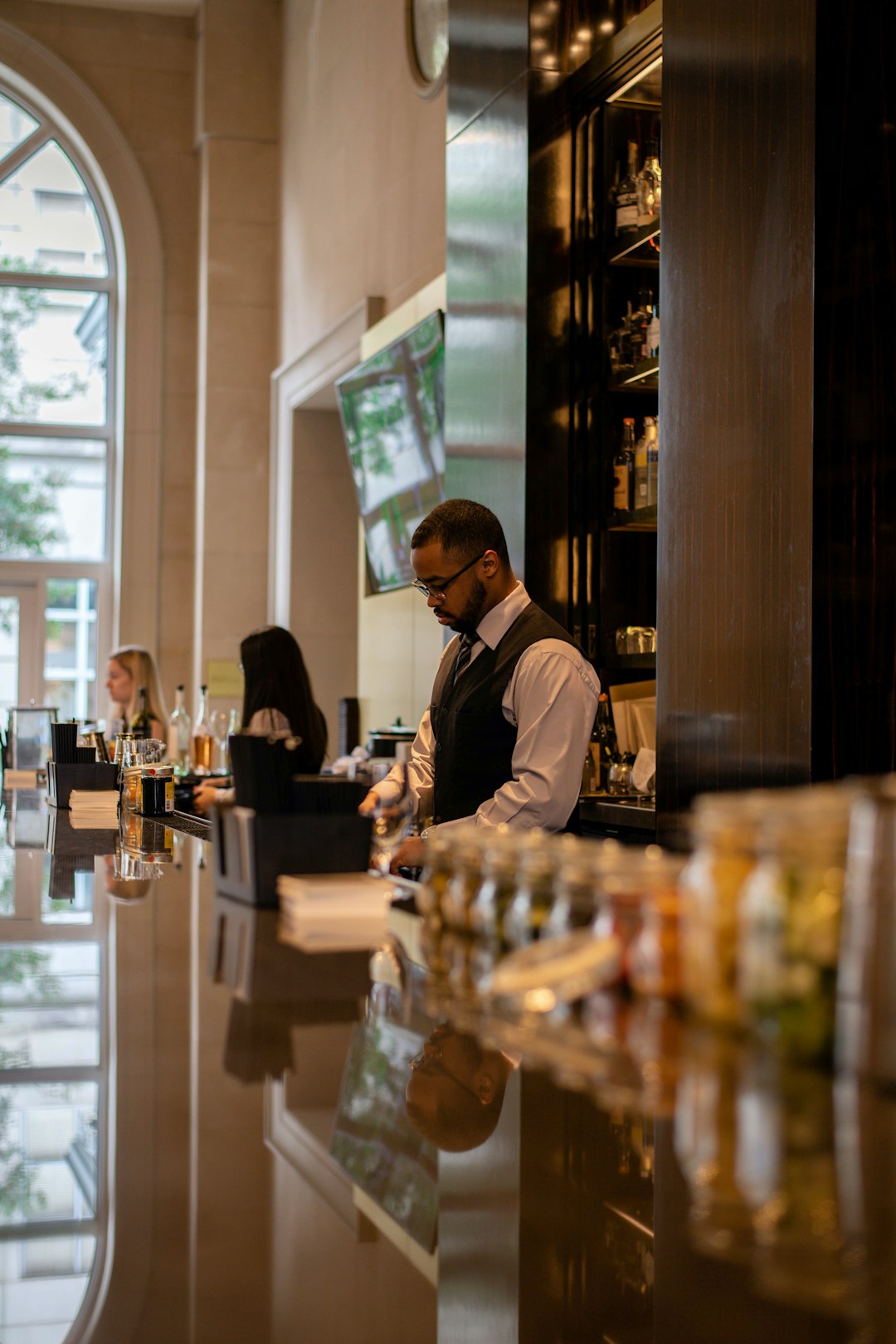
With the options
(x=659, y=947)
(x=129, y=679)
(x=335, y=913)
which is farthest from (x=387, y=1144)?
(x=129, y=679)

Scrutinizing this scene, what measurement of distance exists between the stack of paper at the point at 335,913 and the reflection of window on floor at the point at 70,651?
30.2 feet

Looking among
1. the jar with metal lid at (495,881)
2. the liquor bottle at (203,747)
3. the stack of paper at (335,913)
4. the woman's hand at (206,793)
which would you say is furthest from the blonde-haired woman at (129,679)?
the jar with metal lid at (495,881)

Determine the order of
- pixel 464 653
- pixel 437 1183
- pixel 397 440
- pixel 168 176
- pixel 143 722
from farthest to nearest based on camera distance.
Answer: pixel 168 176 < pixel 397 440 < pixel 143 722 < pixel 464 653 < pixel 437 1183

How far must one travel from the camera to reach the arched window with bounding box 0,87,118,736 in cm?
1045

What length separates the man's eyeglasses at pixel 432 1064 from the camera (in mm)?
995

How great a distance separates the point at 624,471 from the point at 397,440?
9.01ft

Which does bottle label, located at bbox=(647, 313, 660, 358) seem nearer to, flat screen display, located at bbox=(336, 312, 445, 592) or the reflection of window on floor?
flat screen display, located at bbox=(336, 312, 445, 592)

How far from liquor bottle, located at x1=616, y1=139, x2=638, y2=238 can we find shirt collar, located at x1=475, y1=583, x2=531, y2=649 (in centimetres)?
162

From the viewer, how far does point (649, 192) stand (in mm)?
4125

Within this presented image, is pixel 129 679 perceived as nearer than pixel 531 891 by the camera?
No

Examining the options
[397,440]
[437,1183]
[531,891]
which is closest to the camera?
[437,1183]

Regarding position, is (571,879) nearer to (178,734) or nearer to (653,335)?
(653,335)

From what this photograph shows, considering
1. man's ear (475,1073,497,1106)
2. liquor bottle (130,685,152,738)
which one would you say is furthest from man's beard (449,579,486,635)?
liquor bottle (130,685,152,738)

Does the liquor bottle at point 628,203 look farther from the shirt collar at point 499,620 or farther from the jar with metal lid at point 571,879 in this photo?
the jar with metal lid at point 571,879
